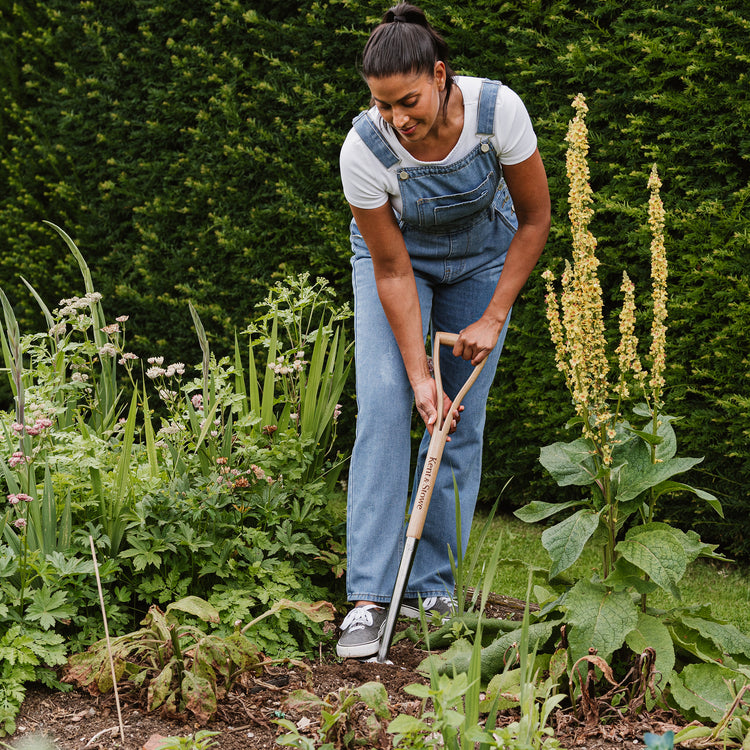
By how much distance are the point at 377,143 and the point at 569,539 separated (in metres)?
1.18

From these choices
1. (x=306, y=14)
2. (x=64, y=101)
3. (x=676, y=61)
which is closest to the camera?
(x=676, y=61)

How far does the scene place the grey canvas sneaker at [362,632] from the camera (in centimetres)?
230

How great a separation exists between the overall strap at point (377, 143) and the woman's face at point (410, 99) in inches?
3.2

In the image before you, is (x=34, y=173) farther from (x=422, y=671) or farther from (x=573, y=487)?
(x=422, y=671)

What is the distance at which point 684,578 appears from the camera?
3607 millimetres

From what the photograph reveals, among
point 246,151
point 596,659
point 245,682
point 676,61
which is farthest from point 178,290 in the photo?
point 596,659

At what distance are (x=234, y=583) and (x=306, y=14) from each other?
3.16 metres

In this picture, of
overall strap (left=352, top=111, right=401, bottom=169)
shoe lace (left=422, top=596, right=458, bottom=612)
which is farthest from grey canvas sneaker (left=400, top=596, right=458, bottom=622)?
overall strap (left=352, top=111, right=401, bottom=169)

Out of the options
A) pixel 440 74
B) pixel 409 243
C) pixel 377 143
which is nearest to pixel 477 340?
pixel 409 243

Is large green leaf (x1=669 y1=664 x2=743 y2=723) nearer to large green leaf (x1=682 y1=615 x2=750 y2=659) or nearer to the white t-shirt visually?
large green leaf (x1=682 y1=615 x2=750 y2=659)

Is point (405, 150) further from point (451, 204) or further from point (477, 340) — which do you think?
point (477, 340)

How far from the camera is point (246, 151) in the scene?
4.71 meters

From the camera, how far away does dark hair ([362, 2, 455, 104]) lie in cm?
214

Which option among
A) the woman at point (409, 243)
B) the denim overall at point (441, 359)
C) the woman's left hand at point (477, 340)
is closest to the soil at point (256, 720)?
the woman at point (409, 243)
